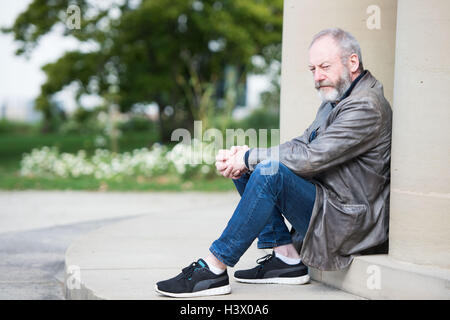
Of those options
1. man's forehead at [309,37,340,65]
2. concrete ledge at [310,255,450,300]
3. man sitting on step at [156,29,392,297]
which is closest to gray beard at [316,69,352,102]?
man sitting on step at [156,29,392,297]

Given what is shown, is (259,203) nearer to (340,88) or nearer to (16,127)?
(340,88)

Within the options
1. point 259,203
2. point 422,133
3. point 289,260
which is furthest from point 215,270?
point 422,133

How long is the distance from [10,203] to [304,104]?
5.36m

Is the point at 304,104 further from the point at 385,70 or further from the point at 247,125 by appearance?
the point at 247,125

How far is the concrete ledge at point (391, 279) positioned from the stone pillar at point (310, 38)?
46.8 inches

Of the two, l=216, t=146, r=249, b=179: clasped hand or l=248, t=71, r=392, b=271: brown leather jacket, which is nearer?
l=248, t=71, r=392, b=271: brown leather jacket

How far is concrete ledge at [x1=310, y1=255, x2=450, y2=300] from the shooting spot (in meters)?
2.85

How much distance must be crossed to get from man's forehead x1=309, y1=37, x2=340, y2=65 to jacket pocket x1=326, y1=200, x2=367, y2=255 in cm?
74

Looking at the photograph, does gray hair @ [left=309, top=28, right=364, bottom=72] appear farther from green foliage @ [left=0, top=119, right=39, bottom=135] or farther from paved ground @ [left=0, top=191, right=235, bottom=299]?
green foliage @ [left=0, top=119, right=39, bottom=135]

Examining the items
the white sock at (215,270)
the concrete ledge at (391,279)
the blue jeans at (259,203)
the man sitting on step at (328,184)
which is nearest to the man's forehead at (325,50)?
the man sitting on step at (328,184)

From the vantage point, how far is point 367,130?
10.1 ft

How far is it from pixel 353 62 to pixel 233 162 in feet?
2.70

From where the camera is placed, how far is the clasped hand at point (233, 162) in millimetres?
3330

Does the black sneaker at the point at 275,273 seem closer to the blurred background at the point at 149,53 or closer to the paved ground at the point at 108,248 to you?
the paved ground at the point at 108,248
